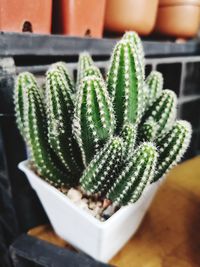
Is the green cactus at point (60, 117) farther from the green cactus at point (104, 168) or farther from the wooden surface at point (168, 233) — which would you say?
the wooden surface at point (168, 233)

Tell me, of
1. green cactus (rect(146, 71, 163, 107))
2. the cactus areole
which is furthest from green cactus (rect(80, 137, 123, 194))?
green cactus (rect(146, 71, 163, 107))

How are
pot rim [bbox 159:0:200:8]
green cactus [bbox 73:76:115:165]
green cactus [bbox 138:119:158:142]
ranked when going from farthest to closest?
1. pot rim [bbox 159:0:200:8]
2. green cactus [bbox 138:119:158:142]
3. green cactus [bbox 73:76:115:165]

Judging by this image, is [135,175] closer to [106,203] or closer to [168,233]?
[106,203]

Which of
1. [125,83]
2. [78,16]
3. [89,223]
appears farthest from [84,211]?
[78,16]

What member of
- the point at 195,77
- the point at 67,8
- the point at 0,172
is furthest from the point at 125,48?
the point at 195,77

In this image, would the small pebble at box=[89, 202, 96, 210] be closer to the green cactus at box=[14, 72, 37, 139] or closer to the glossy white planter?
the glossy white planter

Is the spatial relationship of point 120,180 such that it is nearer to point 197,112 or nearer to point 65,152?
point 65,152
